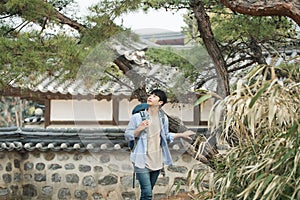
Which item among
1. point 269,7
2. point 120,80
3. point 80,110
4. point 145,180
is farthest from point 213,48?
point 80,110

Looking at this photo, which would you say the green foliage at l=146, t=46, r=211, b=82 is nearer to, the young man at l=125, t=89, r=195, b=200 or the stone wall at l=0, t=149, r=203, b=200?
the young man at l=125, t=89, r=195, b=200

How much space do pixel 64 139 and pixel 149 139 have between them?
222 cm

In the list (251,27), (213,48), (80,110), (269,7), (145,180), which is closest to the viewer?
(269,7)

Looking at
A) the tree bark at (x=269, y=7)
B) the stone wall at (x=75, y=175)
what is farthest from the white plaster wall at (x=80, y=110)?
the tree bark at (x=269, y=7)

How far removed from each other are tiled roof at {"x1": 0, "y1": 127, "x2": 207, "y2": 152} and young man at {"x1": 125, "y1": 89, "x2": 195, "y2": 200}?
63.6 inches

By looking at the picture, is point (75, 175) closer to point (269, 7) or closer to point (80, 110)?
point (80, 110)

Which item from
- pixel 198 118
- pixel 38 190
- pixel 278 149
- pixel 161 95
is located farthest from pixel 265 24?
pixel 38 190

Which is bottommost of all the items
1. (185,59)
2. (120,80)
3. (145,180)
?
(145,180)

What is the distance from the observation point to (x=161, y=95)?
14.0ft

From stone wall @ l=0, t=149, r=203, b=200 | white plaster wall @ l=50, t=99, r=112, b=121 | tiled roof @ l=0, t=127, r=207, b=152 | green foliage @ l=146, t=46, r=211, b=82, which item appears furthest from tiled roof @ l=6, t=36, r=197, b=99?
stone wall @ l=0, t=149, r=203, b=200

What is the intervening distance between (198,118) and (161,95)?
2.82 m

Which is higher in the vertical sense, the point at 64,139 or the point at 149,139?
the point at 149,139

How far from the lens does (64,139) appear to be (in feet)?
20.8

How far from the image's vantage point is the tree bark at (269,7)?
3318 mm
